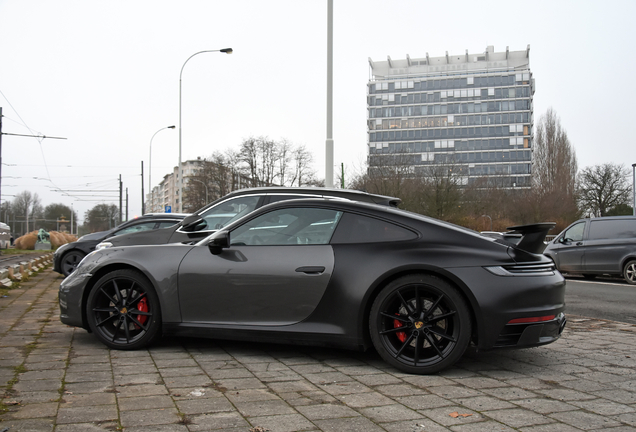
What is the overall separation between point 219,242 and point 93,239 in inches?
418

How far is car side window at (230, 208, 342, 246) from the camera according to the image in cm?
456

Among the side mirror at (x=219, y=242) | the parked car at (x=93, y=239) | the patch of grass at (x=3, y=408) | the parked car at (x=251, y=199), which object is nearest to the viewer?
the patch of grass at (x=3, y=408)

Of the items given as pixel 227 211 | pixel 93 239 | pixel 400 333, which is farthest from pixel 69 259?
pixel 400 333

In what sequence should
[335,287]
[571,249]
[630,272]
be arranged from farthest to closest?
1. [571,249]
2. [630,272]
3. [335,287]

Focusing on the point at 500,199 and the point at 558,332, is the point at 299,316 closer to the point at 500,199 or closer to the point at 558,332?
the point at 558,332

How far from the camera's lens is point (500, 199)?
5094 cm

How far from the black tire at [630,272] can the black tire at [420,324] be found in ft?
36.8

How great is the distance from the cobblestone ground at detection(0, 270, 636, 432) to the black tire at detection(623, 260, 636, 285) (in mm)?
9039

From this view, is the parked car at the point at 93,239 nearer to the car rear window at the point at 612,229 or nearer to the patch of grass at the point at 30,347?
the patch of grass at the point at 30,347

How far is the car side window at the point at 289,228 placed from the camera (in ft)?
15.0

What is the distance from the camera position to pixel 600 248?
1389 cm

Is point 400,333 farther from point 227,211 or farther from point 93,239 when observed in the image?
point 93,239

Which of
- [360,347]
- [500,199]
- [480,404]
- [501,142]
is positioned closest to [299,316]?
[360,347]

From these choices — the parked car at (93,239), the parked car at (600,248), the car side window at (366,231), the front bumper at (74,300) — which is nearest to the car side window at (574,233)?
the parked car at (600,248)
